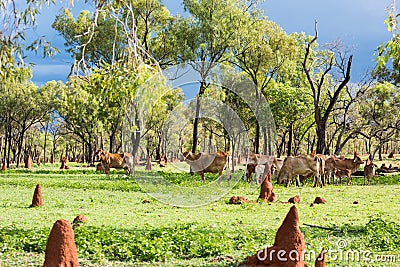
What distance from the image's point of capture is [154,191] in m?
17.9

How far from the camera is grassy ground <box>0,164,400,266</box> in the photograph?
331 inches

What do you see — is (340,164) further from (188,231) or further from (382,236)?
(188,231)

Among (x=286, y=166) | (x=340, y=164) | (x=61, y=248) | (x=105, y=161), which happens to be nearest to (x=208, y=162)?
(x=286, y=166)

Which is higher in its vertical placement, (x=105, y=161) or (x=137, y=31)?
(x=137, y=31)

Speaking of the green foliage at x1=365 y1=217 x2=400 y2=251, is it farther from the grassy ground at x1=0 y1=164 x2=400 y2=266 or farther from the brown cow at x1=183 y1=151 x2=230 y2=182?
the brown cow at x1=183 y1=151 x2=230 y2=182

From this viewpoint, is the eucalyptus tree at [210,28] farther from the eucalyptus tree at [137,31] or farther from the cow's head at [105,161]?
the cow's head at [105,161]

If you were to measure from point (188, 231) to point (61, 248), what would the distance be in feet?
11.7

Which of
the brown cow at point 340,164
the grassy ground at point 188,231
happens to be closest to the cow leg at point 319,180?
the brown cow at point 340,164

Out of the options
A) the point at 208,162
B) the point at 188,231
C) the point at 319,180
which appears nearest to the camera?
the point at 188,231

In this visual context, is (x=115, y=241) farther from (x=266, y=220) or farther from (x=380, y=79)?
(x=380, y=79)

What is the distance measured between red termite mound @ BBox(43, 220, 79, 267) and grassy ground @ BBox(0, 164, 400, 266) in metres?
1.24

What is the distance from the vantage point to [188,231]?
987 cm

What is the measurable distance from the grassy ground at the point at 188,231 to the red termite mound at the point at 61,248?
1236 millimetres

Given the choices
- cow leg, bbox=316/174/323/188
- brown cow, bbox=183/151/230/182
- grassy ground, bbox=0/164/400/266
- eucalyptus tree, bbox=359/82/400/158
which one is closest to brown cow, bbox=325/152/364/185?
cow leg, bbox=316/174/323/188
